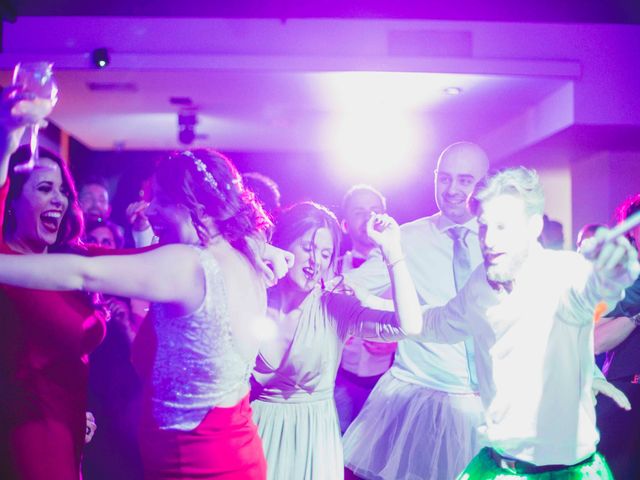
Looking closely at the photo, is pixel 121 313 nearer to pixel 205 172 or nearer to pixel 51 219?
pixel 51 219

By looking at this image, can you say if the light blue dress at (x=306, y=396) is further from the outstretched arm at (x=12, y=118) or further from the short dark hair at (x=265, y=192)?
the outstretched arm at (x=12, y=118)

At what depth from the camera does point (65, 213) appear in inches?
99.3

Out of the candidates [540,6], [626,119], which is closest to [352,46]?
[540,6]

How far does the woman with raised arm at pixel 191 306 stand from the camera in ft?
5.74

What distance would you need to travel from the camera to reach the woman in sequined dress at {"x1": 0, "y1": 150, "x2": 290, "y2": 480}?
5.74ft

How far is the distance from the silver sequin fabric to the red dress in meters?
0.55

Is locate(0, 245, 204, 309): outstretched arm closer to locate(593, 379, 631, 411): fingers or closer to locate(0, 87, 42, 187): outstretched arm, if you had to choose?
locate(0, 87, 42, 187): outstretched arm

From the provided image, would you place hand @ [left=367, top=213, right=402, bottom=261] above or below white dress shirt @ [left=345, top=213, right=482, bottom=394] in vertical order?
above

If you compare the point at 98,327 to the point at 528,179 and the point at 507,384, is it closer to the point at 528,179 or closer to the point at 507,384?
the point at 507,384

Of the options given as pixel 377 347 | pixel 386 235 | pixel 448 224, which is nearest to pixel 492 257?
pixel 386 235

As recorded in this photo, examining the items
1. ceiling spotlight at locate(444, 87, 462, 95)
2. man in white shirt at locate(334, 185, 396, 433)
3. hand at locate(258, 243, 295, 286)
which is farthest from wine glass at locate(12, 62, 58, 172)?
ceiling spotlight at locate(444, 87, 462, 95)

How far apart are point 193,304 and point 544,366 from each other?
119 centimetres

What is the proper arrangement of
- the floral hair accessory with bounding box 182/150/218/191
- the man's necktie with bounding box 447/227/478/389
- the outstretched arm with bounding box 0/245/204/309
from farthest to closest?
the man's necktie with bounding box 447/227/478/389 < the floral hair accessory with bounding box 182/150/218/191 < the outstretched arm with bounding box 0/245/204/309

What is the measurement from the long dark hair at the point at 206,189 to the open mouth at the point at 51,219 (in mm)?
666
